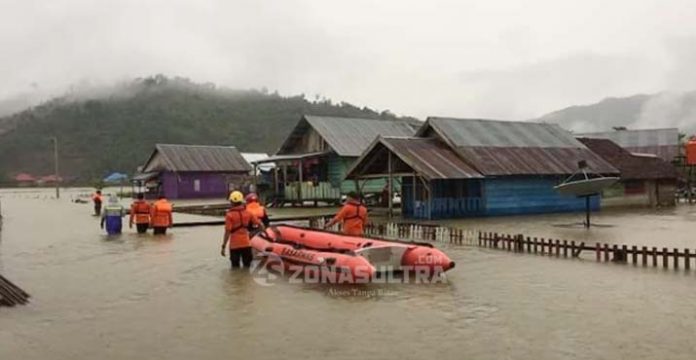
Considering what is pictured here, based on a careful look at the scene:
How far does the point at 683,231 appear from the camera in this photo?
874 inches

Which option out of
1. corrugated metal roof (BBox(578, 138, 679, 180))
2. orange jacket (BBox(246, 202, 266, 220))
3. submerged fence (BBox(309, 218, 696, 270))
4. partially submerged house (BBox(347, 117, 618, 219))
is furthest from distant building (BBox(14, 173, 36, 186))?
orange jacket (BBox(246, 202, 266, 220))

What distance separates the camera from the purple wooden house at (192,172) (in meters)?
51.6

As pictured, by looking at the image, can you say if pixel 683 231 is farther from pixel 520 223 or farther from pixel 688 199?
pixel 688 199

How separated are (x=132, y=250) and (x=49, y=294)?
6.10 metres

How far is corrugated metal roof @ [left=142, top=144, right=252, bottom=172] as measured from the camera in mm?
51406

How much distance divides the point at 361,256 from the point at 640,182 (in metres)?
29.9

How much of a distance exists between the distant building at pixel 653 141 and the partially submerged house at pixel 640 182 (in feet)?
59.9

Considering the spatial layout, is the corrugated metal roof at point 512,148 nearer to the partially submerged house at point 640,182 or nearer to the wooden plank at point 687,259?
the partially submerged house at point 640,182

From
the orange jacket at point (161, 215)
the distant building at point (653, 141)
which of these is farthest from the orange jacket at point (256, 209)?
the distant building at point (653, 141)

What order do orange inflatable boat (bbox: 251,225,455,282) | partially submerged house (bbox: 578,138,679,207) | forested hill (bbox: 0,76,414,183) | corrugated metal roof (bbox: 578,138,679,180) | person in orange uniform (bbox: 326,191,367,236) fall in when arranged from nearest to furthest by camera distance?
orange inflatable boat (bbox: 251,225,455,282), person in orange uniform (bbox: 326,191,367,236), partially submerged house (bbox: 578,138,679,207), corrugated metal roof (bbox: 578,138,679,180), forested hill (bbox: 0,76,414,183)

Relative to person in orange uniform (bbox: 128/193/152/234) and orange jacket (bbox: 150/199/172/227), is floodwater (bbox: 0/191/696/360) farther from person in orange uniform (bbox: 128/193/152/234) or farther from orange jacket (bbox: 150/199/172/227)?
person in orange uniform (bbox: 128/193/152/234)

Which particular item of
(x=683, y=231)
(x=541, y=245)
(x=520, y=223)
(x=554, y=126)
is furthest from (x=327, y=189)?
(x=541, y=245)

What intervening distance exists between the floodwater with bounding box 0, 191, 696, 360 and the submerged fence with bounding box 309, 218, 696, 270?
22.2 inches

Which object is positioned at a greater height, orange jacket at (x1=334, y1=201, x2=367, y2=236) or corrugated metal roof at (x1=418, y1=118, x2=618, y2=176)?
corrugated metal roof at (x1=418, y1=118, x2=618, y2=176)
